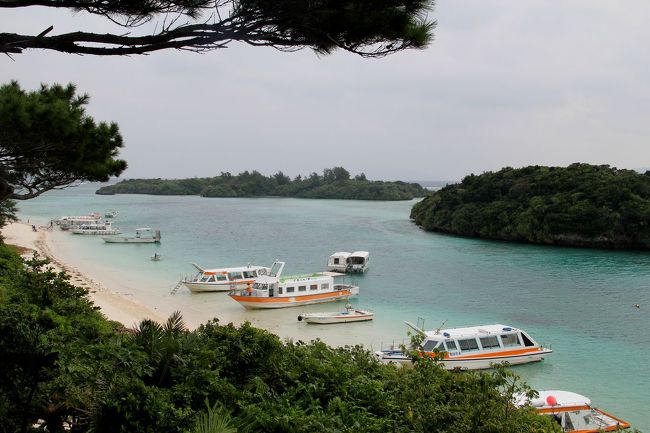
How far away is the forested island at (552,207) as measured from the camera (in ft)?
153

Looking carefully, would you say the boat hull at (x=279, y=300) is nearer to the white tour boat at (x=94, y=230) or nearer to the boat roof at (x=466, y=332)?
the boat roof at (x=466, y=332)

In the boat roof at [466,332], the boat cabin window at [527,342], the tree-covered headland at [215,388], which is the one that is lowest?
the boat cabin window at [527,342]

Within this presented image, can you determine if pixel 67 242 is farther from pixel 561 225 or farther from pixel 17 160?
pixel 561 225

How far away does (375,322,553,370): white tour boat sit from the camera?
1644cm

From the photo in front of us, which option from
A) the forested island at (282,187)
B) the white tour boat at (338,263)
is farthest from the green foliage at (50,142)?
the forested island at (282,187)

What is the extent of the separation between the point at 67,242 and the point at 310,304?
32.1 meters

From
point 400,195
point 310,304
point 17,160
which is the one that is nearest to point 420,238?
point 310,304

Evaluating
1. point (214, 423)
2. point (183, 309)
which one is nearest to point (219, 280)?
point (183, 309)

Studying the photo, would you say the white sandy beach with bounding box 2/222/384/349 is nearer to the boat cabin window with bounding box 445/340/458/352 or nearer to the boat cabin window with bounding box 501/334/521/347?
the boat cabin window with bounding box 445/340/458/352

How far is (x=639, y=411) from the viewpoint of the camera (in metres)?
13.9

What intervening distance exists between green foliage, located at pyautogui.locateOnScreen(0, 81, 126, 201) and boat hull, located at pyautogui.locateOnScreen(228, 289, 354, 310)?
13749mm

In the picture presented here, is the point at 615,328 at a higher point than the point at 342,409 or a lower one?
lower

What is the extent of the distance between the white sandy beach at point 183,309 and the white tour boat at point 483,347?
102 inches

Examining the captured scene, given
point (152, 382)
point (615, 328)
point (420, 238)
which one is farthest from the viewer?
point (420, 238)
